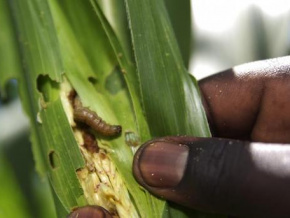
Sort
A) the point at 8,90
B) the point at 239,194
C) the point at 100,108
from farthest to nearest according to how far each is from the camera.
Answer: the point at 8,90
the point at 100,108
the point at 239,194

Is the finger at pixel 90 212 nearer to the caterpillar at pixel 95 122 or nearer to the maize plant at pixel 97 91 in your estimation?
the maize plant at pixel 97 91

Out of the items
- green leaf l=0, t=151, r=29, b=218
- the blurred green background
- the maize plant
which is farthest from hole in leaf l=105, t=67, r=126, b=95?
the blurred green background

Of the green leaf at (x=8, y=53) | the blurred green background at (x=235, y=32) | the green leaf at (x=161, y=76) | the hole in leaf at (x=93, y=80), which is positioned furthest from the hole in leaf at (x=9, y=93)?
the blurred green background at (x=235, y=32)

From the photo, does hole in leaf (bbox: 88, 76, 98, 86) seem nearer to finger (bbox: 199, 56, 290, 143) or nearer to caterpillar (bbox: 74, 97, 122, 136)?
caterpillar (bbox: 74, 97, 122, 136)

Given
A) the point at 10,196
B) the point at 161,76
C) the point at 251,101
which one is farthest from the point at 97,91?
the point at 251,101

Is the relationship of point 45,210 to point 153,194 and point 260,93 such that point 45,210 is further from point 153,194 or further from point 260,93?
point 260,93

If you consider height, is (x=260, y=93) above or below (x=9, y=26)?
below

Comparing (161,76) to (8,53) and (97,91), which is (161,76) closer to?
(97,91)

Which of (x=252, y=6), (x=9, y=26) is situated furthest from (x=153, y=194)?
(x=252, y=6)
